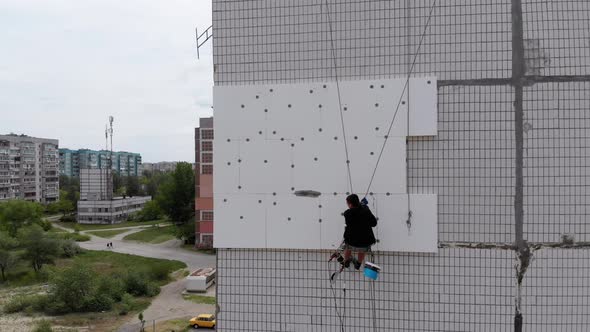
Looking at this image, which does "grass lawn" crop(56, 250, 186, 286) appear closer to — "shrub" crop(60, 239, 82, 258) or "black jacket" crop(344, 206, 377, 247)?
"shrub" crop(60, 239, 82, 258)

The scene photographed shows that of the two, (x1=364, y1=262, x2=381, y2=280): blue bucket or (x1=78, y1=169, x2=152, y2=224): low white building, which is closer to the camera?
(x1=364, y1=262, x2=381, y2=280): blue bucket

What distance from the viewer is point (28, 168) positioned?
226 ft

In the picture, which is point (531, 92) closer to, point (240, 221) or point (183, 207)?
point (240, 221)

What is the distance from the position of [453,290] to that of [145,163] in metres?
159

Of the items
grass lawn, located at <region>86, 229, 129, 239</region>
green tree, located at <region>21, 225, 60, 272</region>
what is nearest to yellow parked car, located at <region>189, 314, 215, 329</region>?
green tree, located at <region>21, 225, 60, 272</region>

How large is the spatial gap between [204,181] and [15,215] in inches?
918

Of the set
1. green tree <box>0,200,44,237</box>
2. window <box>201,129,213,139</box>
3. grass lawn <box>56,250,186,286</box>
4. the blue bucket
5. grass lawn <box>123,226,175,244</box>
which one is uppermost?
window <box>201,129,213,139</box>

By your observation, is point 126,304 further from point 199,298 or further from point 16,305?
point 16,305

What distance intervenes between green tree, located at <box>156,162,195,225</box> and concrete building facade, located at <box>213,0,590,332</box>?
48887mm

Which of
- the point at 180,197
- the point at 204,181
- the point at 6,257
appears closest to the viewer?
the point at 6,257

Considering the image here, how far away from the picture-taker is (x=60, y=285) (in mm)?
24359

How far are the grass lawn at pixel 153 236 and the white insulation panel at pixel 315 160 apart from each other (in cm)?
4649

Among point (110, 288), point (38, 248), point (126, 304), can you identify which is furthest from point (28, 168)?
point (126, 304)

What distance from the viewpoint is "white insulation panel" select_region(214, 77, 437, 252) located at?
12.4ft
